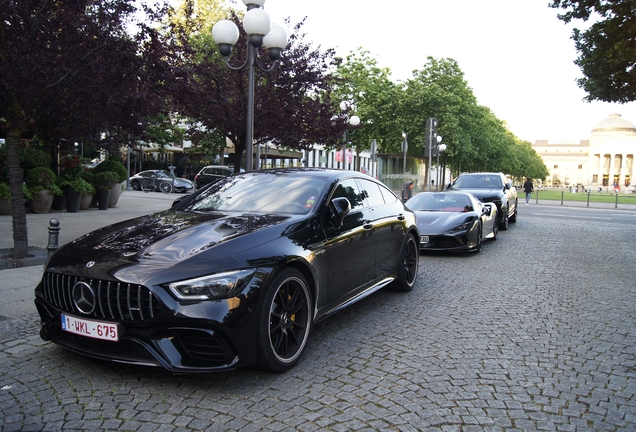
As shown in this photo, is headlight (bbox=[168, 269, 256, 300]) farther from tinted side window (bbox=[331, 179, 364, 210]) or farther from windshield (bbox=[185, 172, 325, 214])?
tinted side window (bbox=[331, 179, 364, 210])

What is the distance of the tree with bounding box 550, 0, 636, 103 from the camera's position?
14.0 meters

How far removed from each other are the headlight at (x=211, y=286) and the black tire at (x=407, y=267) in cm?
328

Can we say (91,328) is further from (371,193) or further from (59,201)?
(59,201)

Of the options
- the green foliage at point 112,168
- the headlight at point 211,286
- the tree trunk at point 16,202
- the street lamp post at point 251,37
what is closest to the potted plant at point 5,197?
the green foliage at point 112,168

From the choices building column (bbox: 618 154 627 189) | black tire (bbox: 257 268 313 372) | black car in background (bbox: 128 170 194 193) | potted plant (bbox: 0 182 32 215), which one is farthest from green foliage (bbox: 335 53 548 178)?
building column (bbox: 618 154 627 189)

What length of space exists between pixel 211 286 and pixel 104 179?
46.8ft

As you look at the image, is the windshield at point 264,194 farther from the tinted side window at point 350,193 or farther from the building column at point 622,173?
the building column at point 622,173

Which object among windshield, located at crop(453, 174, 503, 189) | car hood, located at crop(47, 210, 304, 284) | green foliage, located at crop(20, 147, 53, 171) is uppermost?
green foliage, located at crop(20, 147, 53, 171)

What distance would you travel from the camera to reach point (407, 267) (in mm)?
6543

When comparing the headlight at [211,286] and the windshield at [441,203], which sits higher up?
the windshield at [441,203]

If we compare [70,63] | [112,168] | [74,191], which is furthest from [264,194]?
[112,168]

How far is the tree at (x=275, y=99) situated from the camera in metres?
14.5

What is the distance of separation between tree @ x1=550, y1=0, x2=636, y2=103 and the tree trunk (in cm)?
1462

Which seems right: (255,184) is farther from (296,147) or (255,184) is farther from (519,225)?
(519,225)
